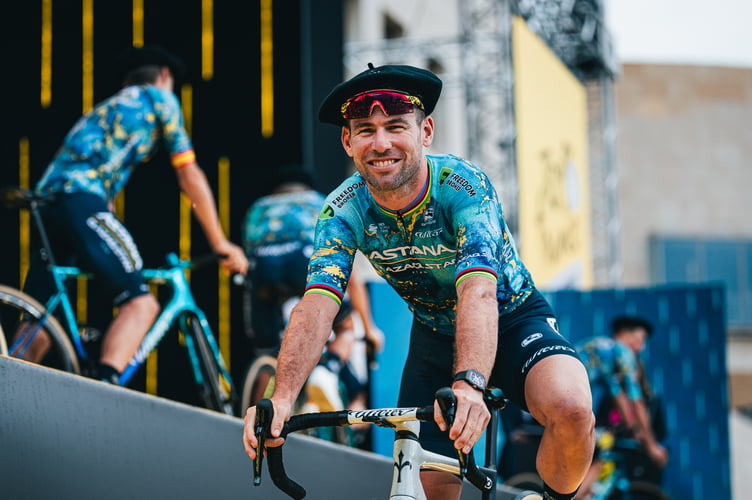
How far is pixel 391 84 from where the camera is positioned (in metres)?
2.70

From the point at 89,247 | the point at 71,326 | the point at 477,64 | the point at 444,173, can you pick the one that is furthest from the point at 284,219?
the point at 477,64

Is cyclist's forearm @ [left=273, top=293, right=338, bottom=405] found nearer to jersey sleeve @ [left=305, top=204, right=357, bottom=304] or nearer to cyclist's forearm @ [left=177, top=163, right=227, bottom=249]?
jersey sleeve @ [left=305, top=204, right=357, bottom=304]

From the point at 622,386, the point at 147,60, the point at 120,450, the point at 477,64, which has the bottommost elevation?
the point at 622,386

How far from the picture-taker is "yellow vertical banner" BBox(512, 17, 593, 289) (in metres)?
12.2

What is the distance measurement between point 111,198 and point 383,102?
2.51 meters

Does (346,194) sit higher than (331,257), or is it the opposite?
(346,194)

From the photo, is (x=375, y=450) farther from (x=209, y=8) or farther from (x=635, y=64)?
(x=635, y=64)

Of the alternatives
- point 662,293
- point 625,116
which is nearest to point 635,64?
point 625,116

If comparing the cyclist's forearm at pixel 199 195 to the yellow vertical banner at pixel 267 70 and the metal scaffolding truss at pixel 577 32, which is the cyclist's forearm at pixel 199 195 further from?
the metal scaffolding truss at pixel 577 32

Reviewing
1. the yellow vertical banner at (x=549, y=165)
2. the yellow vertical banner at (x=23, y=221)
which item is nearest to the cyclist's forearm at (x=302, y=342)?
the yellow vertical banner at (x=23, y=221)

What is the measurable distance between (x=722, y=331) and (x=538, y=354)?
239 inches

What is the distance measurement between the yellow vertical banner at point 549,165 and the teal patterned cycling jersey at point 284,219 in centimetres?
617

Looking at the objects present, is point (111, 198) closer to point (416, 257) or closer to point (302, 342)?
point (416, 257)

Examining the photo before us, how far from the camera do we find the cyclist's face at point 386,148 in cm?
271
